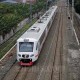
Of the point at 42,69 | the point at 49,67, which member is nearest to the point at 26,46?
the point at 42,69

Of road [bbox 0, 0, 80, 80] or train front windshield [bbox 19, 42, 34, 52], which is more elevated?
train front windshield [bbox 19, 42, 34, 52]

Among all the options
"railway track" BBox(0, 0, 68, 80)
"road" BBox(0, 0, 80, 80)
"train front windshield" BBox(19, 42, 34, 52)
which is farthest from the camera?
"train front windshield" BBox(19, 42, 34, 52)

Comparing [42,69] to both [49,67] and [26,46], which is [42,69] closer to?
[49,67]

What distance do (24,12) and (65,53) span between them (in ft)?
115

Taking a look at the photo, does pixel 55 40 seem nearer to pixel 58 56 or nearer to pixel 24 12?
pixel 58 56

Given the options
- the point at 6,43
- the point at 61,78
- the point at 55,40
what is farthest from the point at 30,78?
the point at 55,40

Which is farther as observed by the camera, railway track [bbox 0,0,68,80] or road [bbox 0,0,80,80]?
road [bbox 0,0,80,80]

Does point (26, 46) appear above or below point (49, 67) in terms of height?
above

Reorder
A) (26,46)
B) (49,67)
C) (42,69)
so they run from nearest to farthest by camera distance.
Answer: (42,69)
(49,67)
(26,46)

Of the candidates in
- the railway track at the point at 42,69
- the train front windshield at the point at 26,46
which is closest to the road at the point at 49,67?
the railway track at the point at 42,69

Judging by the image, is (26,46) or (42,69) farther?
(26,46)

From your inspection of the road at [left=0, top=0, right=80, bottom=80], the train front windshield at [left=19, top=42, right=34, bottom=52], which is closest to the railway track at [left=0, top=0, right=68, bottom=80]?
the road at [left=0, top=0, right=80, bottom=80]

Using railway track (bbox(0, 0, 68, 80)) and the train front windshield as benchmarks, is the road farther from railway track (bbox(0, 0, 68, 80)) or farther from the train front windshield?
the train front windshield

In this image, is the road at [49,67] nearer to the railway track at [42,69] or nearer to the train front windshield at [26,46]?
the railway track at [42,69]
